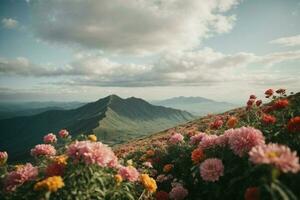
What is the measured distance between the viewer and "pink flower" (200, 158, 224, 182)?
18.5ft

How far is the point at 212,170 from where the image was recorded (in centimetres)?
566

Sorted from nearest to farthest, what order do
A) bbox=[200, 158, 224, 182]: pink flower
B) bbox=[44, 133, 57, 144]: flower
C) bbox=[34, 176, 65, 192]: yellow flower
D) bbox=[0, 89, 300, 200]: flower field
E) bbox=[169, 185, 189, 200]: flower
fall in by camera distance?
bbox=[0, 89, 300, 200]: flower field < bbox=[34, 176, 65, 192]: yellow flower < bbox=[200, 158, 224, 182]: pink flower < bbox=[169, 185, 189, 200]: flower < bbox=[44, 133, 57, 144]: flower

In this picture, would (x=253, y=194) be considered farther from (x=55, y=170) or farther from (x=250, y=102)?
(x=250, y=102)

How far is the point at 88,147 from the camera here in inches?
207

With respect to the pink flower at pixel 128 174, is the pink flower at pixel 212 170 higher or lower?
higher

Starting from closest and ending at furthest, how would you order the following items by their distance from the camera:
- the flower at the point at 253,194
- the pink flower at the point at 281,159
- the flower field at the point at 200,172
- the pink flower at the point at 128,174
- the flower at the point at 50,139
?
1. the pink flower at the point at 281,159
2. the flower field at the point at 200,172
3. the flower at the point at 253,194
4. the pink flower at the point at 128,174
5. the flower at the point at 50,139

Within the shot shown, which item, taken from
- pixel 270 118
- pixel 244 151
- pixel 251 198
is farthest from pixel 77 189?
pixel 270 118

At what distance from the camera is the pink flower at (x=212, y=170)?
564 centimetres

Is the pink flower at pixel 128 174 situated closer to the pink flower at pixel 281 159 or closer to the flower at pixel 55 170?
the flower at pixel 55 170

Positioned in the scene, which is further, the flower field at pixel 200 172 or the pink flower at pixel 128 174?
the pink flower at pixel 128 174

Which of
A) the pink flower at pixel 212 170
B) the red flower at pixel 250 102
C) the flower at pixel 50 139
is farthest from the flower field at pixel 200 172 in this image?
the red flower at pixel 250 102

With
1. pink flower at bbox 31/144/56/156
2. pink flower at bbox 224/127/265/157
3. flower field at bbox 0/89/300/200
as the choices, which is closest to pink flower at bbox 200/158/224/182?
flower field at bbox 0/89/300/200

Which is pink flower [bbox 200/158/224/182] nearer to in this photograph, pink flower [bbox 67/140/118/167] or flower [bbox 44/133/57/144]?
pink flower [bbox 67/140/118/167]

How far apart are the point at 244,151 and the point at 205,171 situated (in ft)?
3.07
